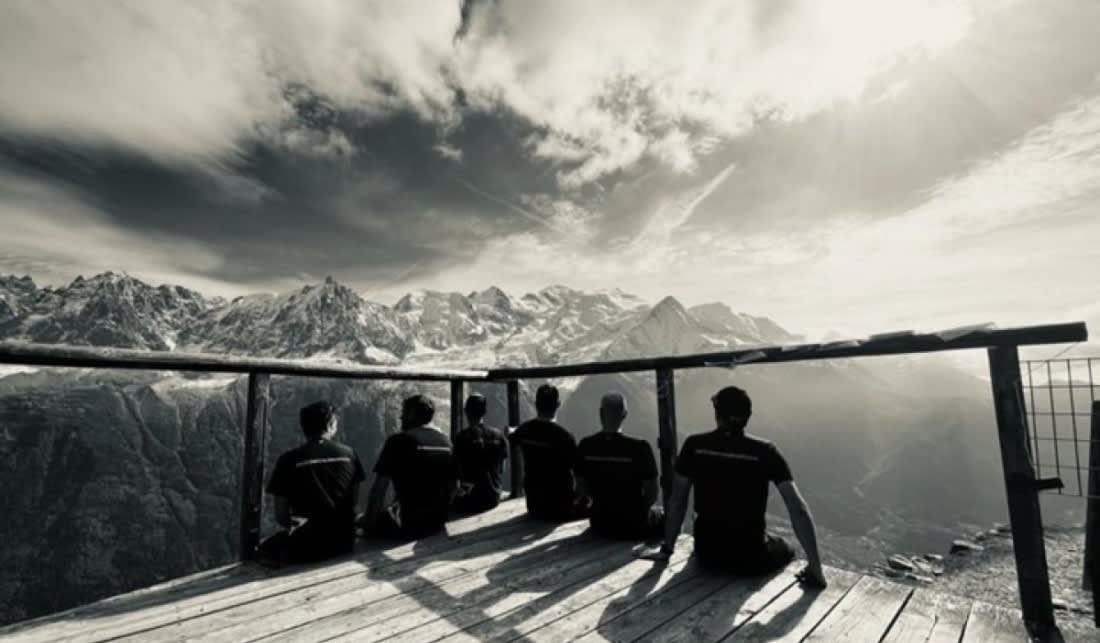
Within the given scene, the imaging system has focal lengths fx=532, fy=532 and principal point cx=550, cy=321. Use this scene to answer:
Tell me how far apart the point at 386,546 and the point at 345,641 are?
7.38 feet

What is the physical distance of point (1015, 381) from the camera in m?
3.93

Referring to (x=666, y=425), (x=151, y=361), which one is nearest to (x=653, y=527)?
(x=666, y=425)

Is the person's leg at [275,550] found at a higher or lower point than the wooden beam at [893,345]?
lower

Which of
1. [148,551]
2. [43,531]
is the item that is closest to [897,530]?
[148,551]

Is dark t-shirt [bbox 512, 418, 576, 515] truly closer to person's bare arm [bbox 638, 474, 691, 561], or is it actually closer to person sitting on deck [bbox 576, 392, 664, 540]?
person sitting on deck [bbox 576, 392, 664, 540]

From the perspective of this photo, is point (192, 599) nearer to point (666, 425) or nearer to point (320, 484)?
point (320, 484)

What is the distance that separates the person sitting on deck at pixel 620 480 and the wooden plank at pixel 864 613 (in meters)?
1.99

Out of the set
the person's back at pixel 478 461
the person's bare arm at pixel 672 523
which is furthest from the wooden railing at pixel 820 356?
the person's back at pixel 478 461

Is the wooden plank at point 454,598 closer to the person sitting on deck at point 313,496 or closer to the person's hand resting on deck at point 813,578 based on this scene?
the person sitting on deck at point 313,496

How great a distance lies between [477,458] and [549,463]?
3.93 feet

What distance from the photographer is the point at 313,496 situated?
5047 mm

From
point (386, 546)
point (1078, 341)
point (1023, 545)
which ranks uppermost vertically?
point (1078, 341)

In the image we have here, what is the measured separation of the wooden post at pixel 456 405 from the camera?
8341mm

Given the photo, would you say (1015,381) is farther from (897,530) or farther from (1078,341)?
(897,530)
